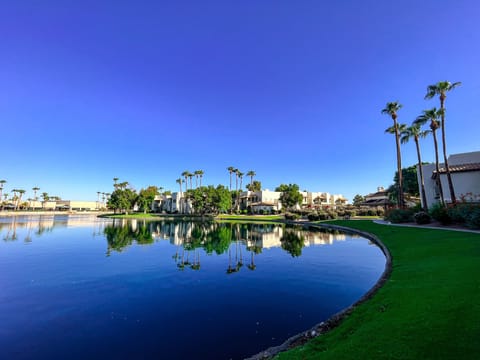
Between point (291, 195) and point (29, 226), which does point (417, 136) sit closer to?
point (291, 195)

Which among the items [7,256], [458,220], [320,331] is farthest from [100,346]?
[458,220]

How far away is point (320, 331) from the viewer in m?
5.12

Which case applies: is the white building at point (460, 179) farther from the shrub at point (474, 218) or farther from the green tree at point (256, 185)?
the green tree at point (256, 185)

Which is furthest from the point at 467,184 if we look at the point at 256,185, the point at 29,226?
the point at 256,185

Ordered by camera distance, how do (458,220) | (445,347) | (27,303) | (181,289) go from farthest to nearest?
(458,220)
(181,289)
(27,303)
(445,347)

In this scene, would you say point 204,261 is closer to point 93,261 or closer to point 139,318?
point 93,261

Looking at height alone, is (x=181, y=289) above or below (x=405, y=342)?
below

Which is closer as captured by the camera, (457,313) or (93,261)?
(457,313)

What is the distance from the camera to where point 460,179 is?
949 inches

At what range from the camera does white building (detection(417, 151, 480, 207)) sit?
2297 cm

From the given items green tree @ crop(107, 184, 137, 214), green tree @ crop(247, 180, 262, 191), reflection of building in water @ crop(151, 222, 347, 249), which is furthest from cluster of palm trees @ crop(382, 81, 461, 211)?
green tree @ crop(107, 184, 137, 214)

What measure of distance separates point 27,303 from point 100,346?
4341mm

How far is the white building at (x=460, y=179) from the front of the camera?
75.4ft

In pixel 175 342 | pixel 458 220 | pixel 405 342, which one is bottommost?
pixel 175 342
